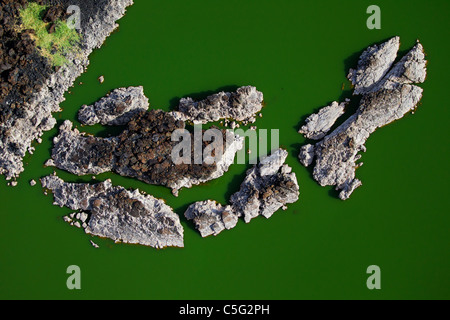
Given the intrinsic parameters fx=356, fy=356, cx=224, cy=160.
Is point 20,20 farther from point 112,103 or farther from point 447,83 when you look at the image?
point 447,83

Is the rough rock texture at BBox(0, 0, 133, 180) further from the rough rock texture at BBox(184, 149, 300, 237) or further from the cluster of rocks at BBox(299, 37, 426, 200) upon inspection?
the cluster of rocks at BBox(299, 37, 426, 200)

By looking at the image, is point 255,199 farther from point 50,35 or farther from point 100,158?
point 50,35

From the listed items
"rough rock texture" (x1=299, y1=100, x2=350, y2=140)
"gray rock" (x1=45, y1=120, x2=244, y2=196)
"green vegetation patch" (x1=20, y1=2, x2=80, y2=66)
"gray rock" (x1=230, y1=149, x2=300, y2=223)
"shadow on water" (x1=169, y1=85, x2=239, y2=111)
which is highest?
"green vegetation patch" (x1=20, y1=2, x2=80, y2=66)

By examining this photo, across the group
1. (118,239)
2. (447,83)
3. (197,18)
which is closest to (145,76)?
(197,18)

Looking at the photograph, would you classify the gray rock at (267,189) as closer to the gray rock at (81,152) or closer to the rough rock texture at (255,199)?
the rough rock texture at (255,199)

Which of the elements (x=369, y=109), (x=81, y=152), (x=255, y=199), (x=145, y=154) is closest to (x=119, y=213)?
(x=145, y=154)

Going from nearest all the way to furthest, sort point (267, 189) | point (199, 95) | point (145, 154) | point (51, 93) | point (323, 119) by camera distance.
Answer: point (145, 154) → point (267, 189) → point (323, 119) → point (51, 93) → point (199, 95)

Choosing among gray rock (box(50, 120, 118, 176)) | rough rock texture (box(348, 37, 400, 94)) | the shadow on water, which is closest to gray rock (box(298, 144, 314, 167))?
rough rock texture (box(348, 37, 400, 94))
